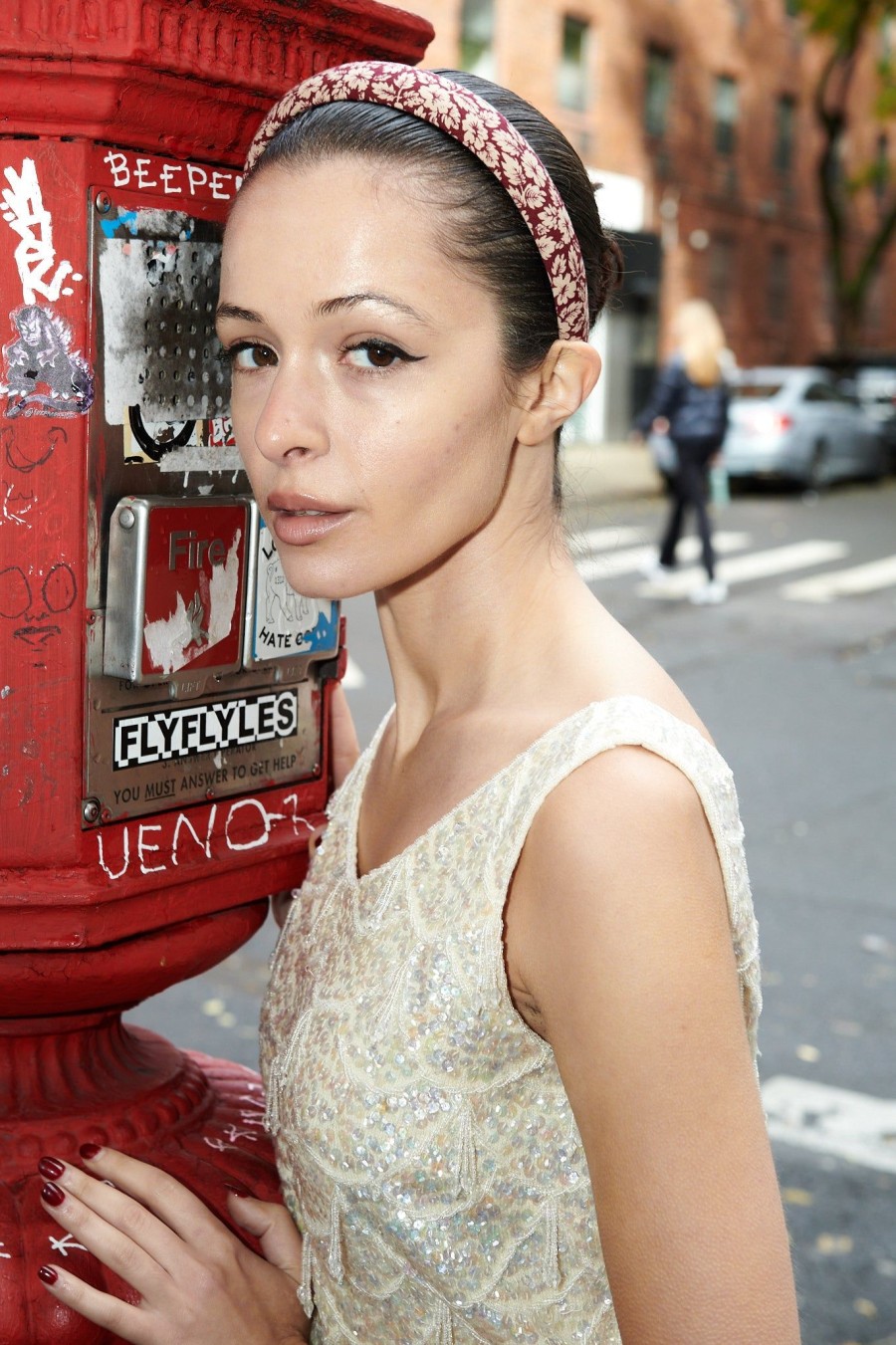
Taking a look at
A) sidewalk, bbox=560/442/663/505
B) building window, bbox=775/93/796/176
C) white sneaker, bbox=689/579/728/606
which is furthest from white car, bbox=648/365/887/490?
building window, bbox=775/93/796/176

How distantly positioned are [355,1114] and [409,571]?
1.71 ft

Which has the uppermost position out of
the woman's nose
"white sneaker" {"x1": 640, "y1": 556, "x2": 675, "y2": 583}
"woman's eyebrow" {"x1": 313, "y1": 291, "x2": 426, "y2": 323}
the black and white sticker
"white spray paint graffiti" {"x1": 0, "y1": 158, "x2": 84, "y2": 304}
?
"white spray paint graffiti" {"x1": 0, "y1": 158, "x2": 84, "y2": 304}

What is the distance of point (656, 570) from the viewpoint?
39.5 ft

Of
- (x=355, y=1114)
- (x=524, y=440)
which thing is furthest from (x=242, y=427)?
(x=355, y=1114)

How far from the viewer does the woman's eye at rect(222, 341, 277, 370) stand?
5.18ft

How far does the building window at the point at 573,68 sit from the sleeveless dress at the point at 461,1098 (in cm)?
2384

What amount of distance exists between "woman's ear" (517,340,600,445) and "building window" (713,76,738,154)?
93.9 ft

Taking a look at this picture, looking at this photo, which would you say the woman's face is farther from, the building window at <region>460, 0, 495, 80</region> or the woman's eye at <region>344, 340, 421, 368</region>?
the building window at <region>460, 0, 495, 80</region>

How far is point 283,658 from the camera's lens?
1839mm

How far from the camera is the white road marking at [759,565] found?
11.7 m

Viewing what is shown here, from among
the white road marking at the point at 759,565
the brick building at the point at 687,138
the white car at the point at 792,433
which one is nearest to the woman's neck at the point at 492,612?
the white road marking at the point at 759,565

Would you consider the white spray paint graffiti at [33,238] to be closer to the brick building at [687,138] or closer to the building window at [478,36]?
the brick building at [687,138]

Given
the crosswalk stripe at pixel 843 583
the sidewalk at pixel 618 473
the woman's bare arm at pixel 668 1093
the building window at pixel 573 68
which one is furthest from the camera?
the building window at pixel 573 68

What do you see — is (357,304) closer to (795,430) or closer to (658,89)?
(795,430)
